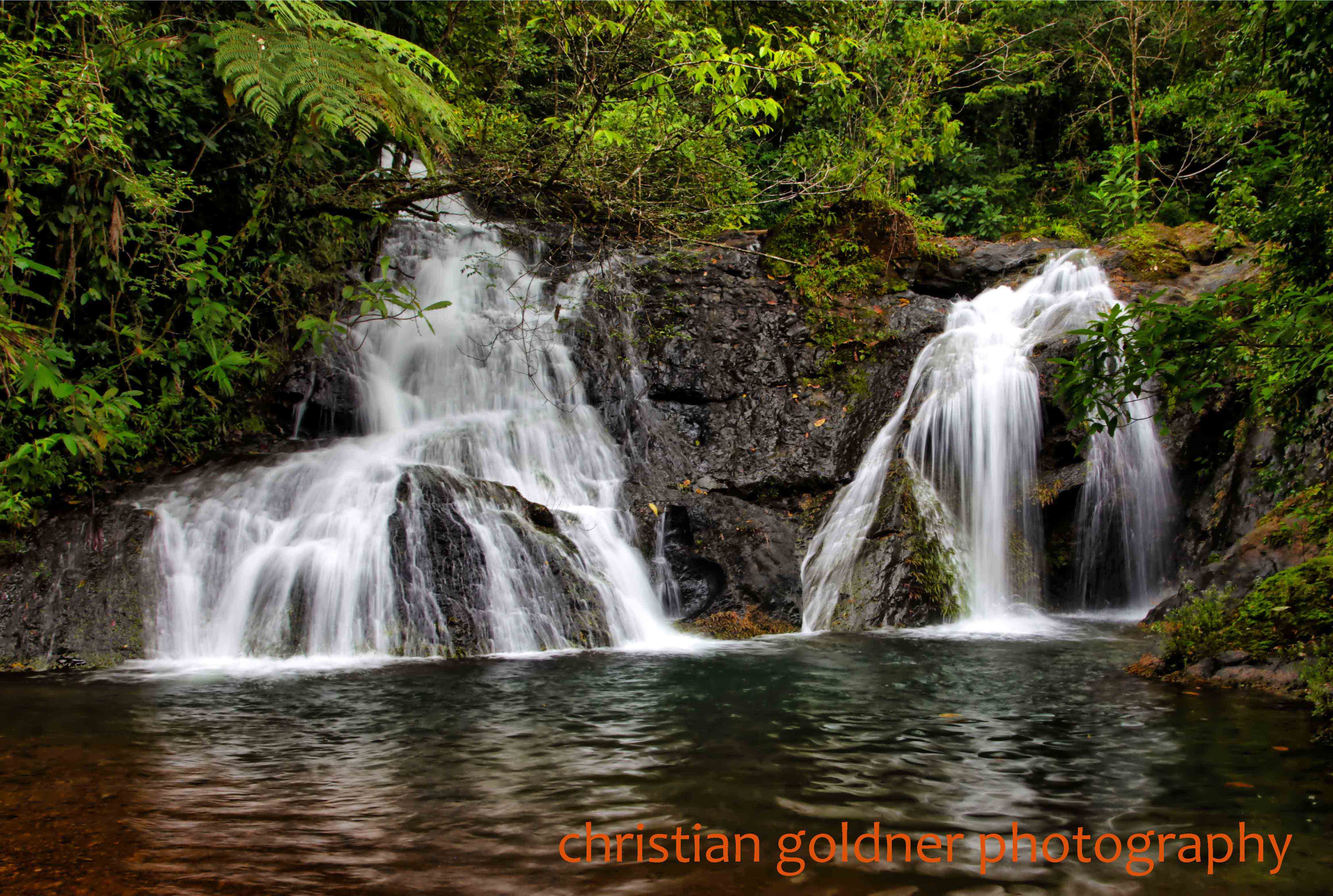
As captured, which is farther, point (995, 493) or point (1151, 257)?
point (1151, 257)

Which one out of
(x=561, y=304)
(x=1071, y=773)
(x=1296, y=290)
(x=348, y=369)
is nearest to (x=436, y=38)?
(x=561, y=304)

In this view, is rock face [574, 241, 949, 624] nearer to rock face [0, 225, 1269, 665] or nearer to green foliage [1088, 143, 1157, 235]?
rock face [0, 225, 1269, 665]

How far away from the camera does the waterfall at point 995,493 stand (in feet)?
31.6

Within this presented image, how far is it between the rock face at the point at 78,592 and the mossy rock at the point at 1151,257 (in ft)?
43.1

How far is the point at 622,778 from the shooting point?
3.61 meters

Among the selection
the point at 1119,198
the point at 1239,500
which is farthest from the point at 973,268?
the point at 1239,500

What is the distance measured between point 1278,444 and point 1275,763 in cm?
184

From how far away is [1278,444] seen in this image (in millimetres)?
4578

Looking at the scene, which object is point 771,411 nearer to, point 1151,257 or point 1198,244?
point 1151,257

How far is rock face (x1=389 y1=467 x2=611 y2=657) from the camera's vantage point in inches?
297

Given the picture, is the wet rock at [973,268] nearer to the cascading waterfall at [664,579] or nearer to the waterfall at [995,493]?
the waterfall at [995,493]

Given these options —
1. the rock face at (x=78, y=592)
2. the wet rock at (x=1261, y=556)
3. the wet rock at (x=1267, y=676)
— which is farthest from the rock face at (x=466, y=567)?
the wet rock at (x=1261, y=556)

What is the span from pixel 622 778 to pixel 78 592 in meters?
6.19

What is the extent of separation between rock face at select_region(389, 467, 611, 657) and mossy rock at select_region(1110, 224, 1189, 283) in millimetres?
9459
